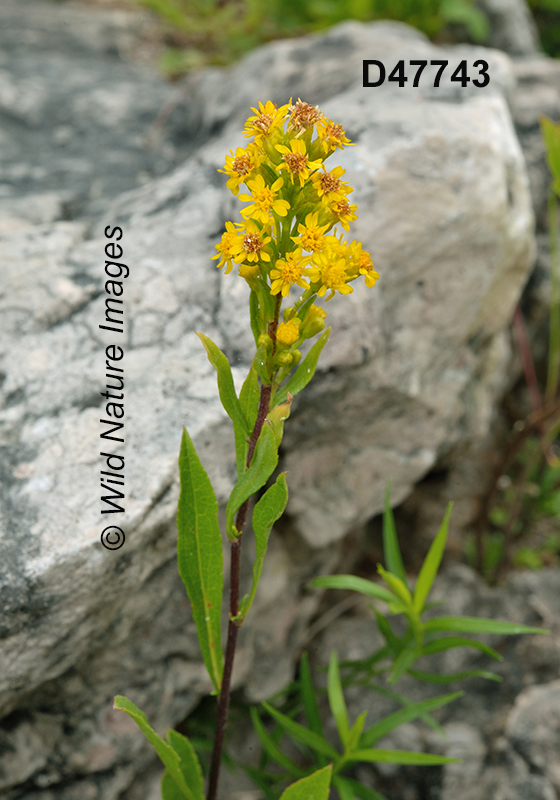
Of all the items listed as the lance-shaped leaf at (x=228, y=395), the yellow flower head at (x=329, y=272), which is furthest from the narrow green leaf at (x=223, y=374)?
the yellow flower head at (x=329, y=272)

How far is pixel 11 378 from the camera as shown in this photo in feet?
5.53

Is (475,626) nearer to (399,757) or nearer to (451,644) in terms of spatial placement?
(451,644)

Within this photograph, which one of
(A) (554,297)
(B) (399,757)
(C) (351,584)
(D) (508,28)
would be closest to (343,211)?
(C) (351,584)

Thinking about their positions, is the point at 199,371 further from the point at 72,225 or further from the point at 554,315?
the point at 554,315

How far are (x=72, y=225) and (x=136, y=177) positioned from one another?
77 centimetres

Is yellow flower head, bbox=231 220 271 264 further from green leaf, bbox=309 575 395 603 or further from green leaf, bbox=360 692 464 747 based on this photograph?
green leaf, bbox=360 692 464 747

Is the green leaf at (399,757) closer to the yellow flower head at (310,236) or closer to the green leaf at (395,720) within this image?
the green leaf at (395,720)

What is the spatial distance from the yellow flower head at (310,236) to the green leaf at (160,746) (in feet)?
3.07

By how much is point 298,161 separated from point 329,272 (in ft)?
0.62

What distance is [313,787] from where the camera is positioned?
1373 mm

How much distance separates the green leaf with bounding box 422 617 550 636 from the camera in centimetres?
170

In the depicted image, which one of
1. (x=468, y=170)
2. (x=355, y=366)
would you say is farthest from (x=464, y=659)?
(x=468, y=170)

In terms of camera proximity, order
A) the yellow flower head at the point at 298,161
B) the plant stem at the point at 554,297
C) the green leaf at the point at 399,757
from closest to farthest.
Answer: the yellow flower head at the point at 298,161 < the green leaf at the point at 399,757 < the plant stem at the point at 554,297

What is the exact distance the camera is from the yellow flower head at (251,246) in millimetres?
1074
